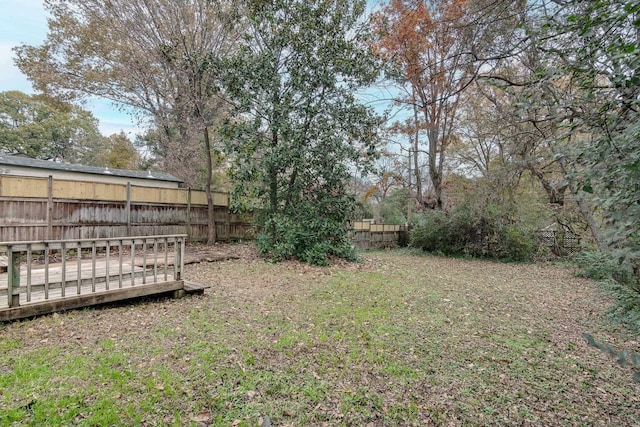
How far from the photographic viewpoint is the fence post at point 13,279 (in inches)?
122

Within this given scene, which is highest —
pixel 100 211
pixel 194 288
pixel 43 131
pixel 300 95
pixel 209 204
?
pixel 43 131

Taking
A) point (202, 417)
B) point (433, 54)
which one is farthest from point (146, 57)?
point (202, 417)

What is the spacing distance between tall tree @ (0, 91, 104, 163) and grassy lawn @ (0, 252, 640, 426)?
22.5 meters

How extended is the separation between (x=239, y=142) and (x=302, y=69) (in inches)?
89.8

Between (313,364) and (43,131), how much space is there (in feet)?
89.0

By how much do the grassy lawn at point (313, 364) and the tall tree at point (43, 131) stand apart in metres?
22.5

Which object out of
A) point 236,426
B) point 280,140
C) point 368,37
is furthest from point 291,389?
point 368,37

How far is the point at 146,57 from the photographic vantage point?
905 centimetres

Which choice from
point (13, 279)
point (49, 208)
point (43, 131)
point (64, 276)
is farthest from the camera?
point (43, 131)

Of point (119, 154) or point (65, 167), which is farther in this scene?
point (119, 154)

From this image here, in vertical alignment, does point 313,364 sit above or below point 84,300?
below

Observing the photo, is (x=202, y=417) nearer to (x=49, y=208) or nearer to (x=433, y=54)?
(x=49, y=208)

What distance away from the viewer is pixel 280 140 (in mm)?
7355

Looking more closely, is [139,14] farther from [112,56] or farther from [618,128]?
[618,128]
